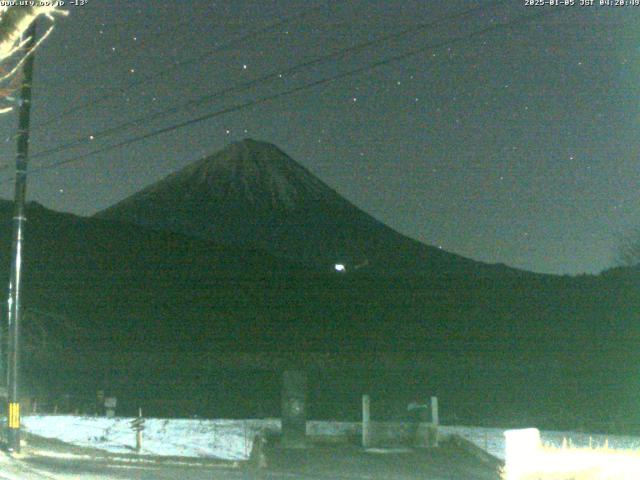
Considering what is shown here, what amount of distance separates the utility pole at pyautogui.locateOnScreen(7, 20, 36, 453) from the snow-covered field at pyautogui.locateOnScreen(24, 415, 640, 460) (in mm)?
5180

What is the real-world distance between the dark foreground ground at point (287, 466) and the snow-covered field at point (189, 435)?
299 cm

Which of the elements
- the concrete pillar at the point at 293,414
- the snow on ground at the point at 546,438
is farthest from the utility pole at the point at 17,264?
the snow on ground at the point at 546,438

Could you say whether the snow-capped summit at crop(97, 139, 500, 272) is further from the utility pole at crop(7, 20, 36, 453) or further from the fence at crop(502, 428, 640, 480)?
the fence at crop(502, 428, 640, 480)

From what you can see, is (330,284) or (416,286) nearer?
(416,286)

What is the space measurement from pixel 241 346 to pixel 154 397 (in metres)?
10.7

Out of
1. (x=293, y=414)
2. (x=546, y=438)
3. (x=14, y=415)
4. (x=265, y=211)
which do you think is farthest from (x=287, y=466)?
(x=265, y=211)

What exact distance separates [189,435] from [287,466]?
9.86 m

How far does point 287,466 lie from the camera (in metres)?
17.6

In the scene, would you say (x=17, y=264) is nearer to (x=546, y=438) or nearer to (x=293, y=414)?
(x=293, y=414)

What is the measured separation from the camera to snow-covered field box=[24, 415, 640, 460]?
76.2ft

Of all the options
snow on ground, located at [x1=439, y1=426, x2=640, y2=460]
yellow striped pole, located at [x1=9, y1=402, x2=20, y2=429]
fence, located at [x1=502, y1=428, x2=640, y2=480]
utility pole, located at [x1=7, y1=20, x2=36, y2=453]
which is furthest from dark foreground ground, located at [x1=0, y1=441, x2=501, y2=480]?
snow on ground, located at [x1=439, y1=426, x2=640, y2=460]

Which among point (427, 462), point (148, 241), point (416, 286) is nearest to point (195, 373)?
point (416, 286)

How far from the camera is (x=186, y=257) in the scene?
233ft

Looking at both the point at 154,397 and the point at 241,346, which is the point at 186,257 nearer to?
the point at 241,346
